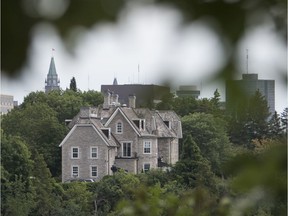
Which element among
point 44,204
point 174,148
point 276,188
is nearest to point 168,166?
point 174,148

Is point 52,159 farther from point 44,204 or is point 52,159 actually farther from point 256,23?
point 256,23

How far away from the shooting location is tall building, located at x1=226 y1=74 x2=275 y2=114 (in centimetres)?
96

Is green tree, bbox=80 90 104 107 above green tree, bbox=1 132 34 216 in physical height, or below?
above

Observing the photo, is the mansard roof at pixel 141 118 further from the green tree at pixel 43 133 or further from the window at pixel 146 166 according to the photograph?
the window at pixel 146 166

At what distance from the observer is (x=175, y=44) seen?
3.21ft

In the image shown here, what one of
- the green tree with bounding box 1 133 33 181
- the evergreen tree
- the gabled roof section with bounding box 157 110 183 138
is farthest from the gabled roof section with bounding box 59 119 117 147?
the evergreen tree

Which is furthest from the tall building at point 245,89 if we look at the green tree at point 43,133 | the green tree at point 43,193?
the green tree at point 43,133

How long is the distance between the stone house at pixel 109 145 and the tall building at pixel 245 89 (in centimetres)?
2436

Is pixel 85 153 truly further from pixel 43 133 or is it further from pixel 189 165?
pixel 189 165

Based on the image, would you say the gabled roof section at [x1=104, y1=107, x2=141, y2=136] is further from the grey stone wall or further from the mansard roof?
the grey stone wall

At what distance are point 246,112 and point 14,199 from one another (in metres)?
20.8

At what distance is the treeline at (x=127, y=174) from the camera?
1.18 m

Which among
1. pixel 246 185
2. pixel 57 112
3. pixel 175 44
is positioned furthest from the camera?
pixel 57 112

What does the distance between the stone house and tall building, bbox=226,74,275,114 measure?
24.4 meters
